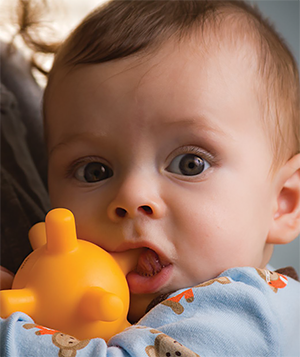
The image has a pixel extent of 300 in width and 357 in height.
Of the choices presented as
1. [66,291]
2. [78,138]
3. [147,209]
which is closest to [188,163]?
[147,209]

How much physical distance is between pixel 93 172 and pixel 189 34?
0.36 metres

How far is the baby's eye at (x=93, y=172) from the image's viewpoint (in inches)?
41.6

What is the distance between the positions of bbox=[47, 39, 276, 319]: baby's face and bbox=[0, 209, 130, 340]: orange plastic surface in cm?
12

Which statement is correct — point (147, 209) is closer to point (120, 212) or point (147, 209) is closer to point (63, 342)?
point (120, 212)

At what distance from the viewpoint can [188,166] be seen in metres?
1.00

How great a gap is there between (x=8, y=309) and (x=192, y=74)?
0.56 m

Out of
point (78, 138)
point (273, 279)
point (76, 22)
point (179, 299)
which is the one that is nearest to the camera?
point (179, 299)

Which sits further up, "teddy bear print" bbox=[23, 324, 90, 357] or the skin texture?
the skin texture

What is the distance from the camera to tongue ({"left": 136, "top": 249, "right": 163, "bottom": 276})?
0.95m

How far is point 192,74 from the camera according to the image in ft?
3.27

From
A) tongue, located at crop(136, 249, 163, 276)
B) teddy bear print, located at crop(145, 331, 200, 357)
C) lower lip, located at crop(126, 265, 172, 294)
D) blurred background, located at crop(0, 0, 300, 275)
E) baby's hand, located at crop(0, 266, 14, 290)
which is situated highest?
blurred background, located at crop(0, 0, 300, 275)

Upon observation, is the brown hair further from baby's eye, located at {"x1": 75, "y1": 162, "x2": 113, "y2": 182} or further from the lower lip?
the lower lip

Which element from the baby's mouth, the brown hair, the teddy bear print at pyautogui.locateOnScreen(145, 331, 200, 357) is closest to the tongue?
the baby's mouth

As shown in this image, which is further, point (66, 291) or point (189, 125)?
point (189, 125)
